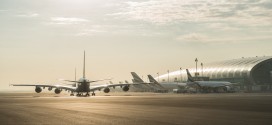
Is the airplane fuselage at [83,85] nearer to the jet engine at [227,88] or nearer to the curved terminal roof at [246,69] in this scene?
the jet engine at [227,88]

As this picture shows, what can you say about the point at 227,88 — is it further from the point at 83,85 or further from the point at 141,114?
the point at 141,114

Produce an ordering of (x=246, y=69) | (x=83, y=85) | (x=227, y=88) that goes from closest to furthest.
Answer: (x=83, y=85)
(x=227, y=88)
(x=246, y=69)

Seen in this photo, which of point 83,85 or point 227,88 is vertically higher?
point 83,85

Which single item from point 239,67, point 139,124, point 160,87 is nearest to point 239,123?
point 139,124

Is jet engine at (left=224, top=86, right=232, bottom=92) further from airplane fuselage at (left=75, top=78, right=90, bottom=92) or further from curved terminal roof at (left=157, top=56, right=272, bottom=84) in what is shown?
airplane fuselage at (left=75, top=78, right=90, bottom=92)

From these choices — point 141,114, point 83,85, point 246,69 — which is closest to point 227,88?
point 246,69

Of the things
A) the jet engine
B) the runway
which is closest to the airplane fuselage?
the runway

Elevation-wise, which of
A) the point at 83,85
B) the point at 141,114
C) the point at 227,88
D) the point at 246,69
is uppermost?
the point at 246,69

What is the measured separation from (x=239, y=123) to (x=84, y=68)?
8557cm

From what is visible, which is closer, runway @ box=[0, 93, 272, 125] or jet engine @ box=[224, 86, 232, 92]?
runway @ box=[0, 93, 272, 125]

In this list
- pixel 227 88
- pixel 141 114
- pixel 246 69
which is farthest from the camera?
pixel 246 69

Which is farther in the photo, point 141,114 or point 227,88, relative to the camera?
point 227,88

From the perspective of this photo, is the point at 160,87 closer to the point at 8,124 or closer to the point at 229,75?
the point at 229,75

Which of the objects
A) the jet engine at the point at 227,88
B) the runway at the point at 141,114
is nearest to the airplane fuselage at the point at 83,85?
the runway at the point at 141,114
